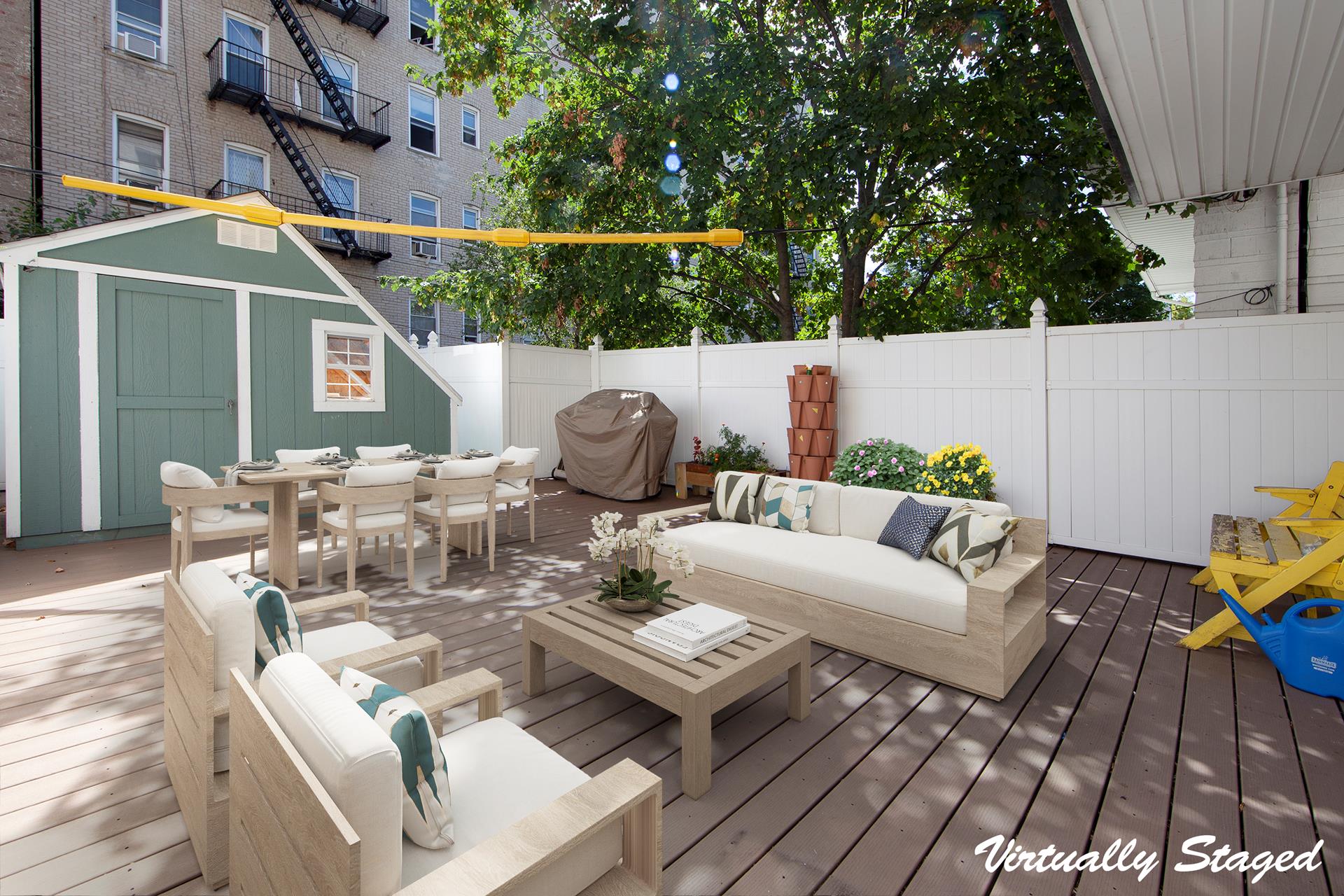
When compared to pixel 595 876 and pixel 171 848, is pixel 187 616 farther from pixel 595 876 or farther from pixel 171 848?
pixel 595 876

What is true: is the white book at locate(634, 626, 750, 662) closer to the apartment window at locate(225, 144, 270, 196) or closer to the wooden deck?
the wooden deck

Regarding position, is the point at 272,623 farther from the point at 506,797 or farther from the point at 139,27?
the point at 139,27

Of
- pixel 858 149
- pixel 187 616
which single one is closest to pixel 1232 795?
pixel 187 616

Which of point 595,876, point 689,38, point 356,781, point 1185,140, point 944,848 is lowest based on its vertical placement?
point 944,848

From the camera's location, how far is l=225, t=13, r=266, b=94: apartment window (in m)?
10.7

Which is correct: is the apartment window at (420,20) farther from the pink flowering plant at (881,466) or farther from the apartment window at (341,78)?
the pink flowering plant at (881,466)

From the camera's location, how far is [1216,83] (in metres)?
2.97

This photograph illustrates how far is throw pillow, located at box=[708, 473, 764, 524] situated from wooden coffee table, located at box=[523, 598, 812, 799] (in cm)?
149

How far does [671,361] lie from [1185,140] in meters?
6.22

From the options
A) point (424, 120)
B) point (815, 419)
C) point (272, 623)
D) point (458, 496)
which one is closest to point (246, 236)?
point (458, 496)

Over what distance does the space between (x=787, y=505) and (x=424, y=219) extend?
1207cm

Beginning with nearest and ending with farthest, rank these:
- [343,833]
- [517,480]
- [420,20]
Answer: [343,833] < [517,480] < [420,20]

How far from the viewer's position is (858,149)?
671cm

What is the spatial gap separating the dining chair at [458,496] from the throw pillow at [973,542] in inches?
128
